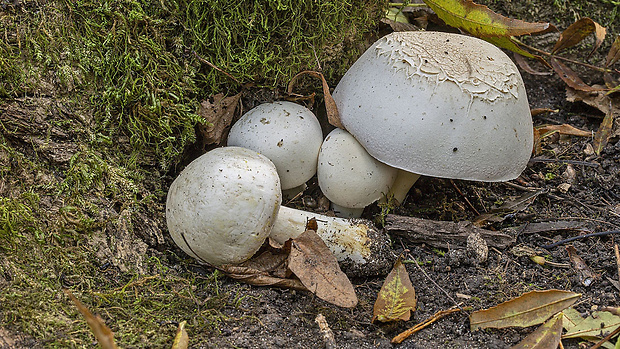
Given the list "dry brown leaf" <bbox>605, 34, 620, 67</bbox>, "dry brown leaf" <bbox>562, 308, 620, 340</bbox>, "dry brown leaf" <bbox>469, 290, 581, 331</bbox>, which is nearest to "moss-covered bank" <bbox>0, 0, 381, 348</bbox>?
"dry brown leaf" <bbox>469, 290, 581, 331</bbox>

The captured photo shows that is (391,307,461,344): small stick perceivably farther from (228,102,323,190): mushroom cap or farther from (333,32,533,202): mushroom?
(228,102,323,190): mushroom cap

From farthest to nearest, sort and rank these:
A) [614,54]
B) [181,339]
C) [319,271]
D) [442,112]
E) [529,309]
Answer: [614,54], [442,112], [319,271], [529,309], [181,339]

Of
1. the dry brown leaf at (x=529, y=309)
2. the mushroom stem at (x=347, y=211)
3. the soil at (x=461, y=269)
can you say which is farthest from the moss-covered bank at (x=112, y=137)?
the dry brown leaf at (x=529, y=309)

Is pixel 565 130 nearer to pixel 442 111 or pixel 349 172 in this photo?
pixel 442 111

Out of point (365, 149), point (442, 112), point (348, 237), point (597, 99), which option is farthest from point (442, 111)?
point (597, 99)

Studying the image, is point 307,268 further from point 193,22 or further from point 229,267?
point 193,22

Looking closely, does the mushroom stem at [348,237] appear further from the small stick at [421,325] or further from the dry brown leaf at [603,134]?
the dry brown leaf at [603,134]
